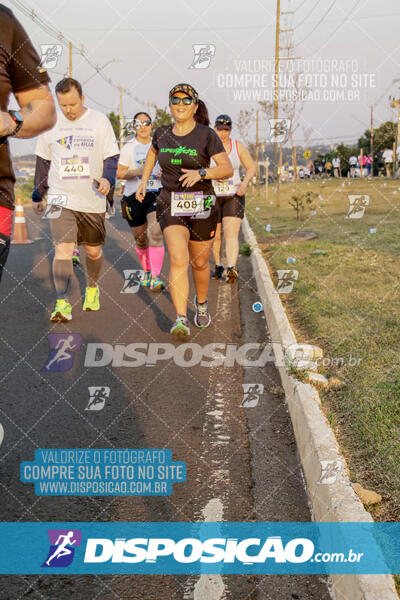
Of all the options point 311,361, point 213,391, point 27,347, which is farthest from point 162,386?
point 27,347

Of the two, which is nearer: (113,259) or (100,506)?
(100,506)

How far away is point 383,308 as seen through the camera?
6.95 metres

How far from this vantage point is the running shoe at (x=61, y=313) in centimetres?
705

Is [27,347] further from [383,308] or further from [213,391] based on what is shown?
[383,308]

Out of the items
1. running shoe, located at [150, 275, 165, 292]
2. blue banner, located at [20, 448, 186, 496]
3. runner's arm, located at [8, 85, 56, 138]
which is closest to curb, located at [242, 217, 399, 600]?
blue banner, located at [20, 448, 186, 496]

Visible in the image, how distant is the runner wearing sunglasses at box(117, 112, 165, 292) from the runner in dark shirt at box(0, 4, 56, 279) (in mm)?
5383

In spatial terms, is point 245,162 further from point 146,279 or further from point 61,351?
point 61,351

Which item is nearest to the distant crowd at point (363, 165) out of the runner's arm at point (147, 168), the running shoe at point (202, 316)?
the runner's arm at point (147, 168)

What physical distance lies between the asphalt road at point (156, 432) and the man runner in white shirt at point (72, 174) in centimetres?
77

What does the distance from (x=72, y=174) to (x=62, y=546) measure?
469 cm

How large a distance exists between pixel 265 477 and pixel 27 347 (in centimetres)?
314

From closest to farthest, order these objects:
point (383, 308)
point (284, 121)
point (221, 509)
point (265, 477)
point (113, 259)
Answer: point (221, 509), point (265, 477), point (383, 308), point (113, 259), point (284, 121)

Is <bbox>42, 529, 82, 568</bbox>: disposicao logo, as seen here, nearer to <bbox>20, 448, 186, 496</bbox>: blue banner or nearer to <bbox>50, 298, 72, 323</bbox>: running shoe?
<bbox>20, 448, 186, 496</bbox>: blue banner

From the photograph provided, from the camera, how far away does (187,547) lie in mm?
2996
